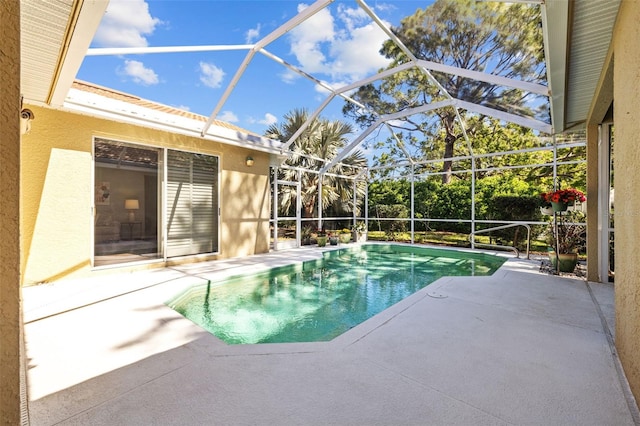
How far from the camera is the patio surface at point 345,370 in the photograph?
1854mm

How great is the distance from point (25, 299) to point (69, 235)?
153 centimetres

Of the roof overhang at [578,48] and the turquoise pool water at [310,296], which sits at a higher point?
the roof overhang at [578,48]

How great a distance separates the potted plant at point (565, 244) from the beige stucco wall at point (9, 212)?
7579 mm

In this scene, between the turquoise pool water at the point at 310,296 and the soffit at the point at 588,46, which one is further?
the turquoise pool water at the point at 310,296

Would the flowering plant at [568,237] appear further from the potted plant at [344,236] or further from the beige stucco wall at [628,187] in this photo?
the potted plant at [344,236]

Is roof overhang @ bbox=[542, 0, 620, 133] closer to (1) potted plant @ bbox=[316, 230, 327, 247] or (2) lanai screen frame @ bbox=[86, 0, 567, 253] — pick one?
(2) lanai screen frame @ bbox=[86, 0, 567, 253]

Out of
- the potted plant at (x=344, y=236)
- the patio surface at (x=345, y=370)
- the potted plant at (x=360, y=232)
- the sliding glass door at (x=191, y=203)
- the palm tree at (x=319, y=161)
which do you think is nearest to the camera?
the patio surface at (x=345, y=370)

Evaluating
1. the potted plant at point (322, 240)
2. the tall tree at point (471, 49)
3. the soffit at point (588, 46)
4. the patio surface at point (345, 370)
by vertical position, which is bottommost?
the patio surface at point (345, 370)

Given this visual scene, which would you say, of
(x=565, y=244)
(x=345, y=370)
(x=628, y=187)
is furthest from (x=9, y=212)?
(x=565, y=244)

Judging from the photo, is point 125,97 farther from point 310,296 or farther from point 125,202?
point 310,296

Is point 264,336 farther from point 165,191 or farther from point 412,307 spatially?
point 165,191

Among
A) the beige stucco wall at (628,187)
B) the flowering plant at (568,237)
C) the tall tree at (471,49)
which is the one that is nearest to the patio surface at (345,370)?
the beige stucco wall at (628,187)

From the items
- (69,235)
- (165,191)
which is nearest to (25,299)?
(69,235)

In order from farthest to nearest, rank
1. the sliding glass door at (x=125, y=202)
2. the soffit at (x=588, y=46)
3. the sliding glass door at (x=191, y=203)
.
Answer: the sliding glass door at (x=191, y=203) < the sliding glass door at (x=125, y=202) < the soffit at (x=588, y=46)
